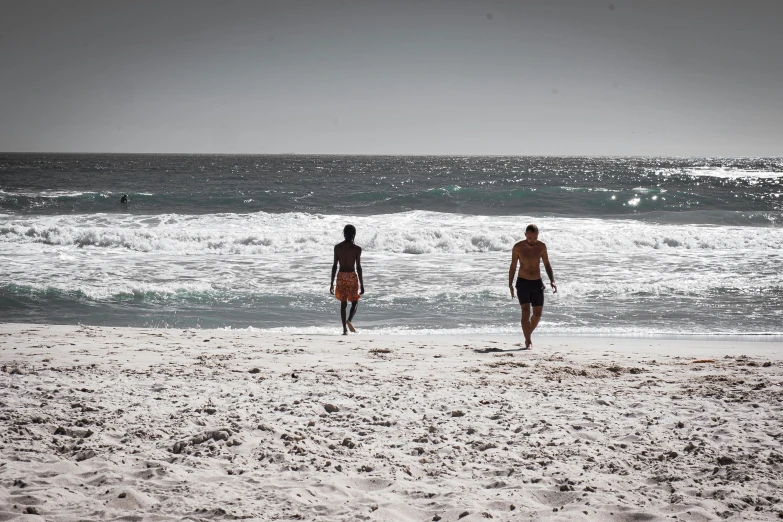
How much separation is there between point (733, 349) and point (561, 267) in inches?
270

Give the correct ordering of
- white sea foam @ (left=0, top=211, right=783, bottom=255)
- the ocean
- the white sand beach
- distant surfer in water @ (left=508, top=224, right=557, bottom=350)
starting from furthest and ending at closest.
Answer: white sea foam @ (left=0, top=211, right=783, bottom=255) → the ocean → distant surfer in water @ (left=508, top=224, right=557, bottom=350) → the white sand beach

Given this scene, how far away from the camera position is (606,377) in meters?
5.66

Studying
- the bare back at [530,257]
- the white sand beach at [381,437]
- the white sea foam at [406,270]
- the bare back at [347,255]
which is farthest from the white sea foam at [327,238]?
the white sand beach at [381,437]

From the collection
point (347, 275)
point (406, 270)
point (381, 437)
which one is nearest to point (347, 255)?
point (347, 275)

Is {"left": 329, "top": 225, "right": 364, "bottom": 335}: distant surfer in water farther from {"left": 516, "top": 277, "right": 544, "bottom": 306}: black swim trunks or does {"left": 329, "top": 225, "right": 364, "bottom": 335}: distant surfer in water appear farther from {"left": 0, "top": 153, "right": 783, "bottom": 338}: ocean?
{"left": 516, "top": 277, "right": 544, "bottom": 306}: black swim trunks

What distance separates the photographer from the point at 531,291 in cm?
746

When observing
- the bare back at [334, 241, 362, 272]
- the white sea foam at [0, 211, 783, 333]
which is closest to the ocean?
the white sea foam at [0, 211, 783, 333]

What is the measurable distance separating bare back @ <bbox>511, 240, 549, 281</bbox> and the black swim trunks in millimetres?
55

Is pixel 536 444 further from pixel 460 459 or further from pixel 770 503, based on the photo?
pixel 770 503

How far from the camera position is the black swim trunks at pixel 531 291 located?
24.3ft

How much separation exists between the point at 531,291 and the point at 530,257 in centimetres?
44

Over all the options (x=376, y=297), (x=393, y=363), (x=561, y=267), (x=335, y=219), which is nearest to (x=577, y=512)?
(x=393, y=363)

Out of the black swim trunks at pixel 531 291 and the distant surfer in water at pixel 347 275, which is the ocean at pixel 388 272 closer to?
the distant surfer in water at pixel 347 275

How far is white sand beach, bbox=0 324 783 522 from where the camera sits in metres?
3.17
